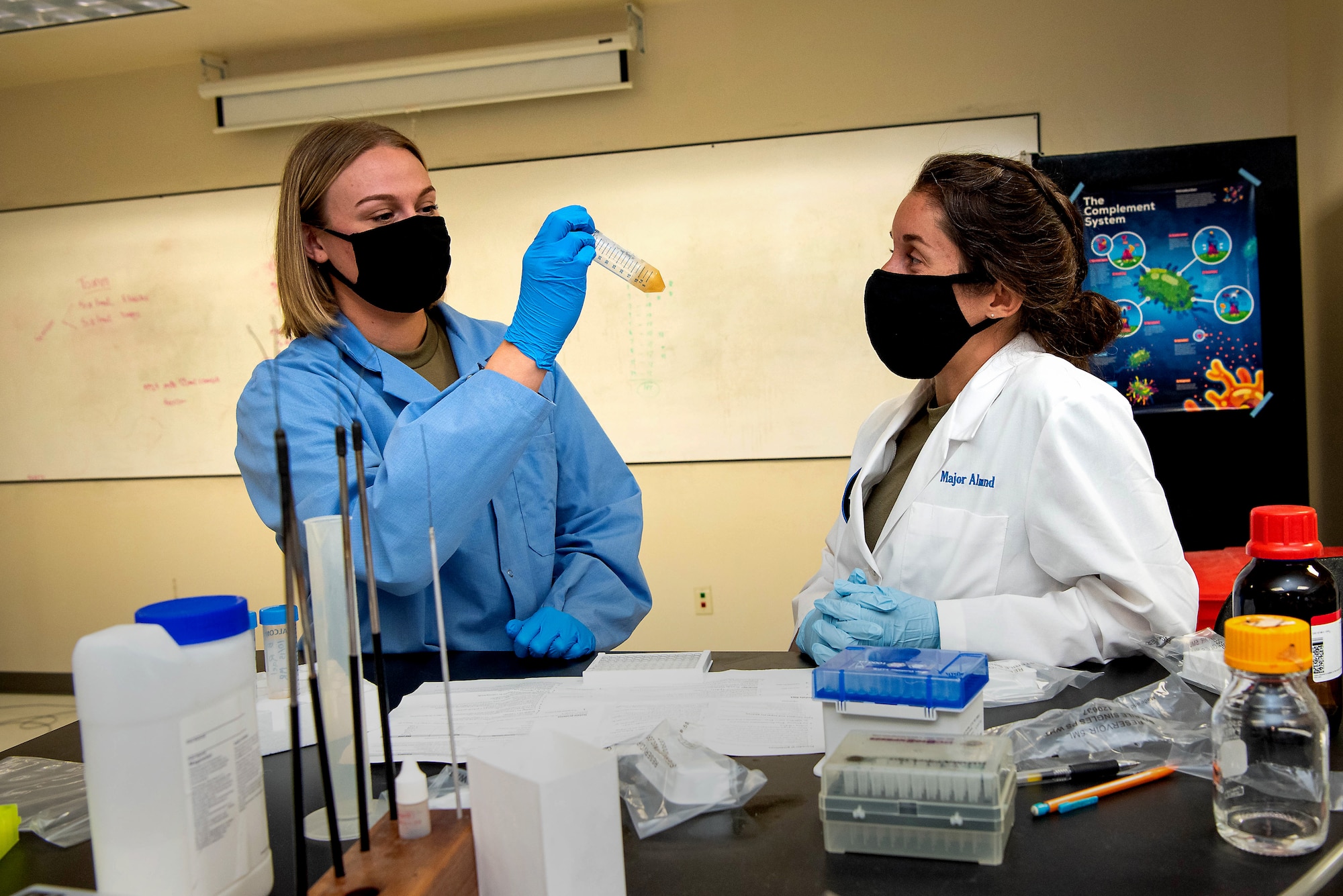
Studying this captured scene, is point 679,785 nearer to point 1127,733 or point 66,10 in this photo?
point 1127,733

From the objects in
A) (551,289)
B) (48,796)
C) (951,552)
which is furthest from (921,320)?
(48,796)

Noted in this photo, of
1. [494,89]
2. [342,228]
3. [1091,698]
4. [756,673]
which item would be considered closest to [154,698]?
[756,673]

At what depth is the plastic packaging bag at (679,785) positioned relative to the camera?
0.80 metres

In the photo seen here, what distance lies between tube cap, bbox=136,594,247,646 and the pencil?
0.63m

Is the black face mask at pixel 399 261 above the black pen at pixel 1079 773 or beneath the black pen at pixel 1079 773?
above

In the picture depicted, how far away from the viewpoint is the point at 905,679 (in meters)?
0.78

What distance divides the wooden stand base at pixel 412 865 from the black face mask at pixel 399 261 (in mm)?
996

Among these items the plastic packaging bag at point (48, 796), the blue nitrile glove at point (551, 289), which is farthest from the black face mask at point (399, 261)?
the plastic packaging bag at point (48, 796)

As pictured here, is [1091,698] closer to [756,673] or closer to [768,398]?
[756,673]

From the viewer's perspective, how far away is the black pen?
812mm

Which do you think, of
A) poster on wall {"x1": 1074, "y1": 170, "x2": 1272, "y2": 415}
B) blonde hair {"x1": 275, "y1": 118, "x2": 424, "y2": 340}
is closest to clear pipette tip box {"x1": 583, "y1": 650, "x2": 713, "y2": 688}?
blonde hair {"x1": 275, "y1": 118, "x2": 424, "y2": 340}

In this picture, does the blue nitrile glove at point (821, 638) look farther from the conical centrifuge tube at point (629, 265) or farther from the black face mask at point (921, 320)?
the conical centrifuge tube at point (629, 265)

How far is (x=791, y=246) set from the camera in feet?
11.3

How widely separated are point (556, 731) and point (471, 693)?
1.67 feet
